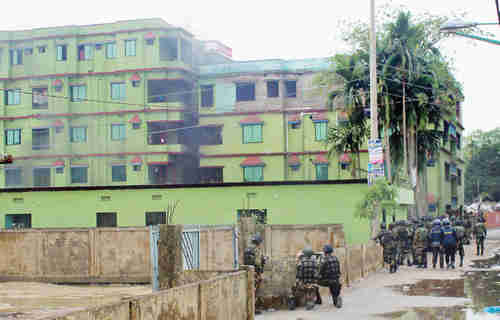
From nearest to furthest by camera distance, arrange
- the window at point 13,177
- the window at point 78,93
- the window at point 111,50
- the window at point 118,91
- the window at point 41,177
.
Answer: the window at point 118,91, the window at point 111,50, the window at point 78,93, the window at point 41,177, the window at point 13,177

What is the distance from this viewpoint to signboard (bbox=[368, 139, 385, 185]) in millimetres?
24625

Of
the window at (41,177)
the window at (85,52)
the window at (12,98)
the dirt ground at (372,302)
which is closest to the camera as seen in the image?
the dirt ground at (372,302)

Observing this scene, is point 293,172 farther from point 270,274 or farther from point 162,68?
point 270,274

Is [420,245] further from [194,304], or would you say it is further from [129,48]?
[129,48]

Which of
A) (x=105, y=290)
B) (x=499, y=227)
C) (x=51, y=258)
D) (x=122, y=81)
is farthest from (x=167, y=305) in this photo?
(x=499, y=227)

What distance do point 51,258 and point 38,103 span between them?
42573 millimetres

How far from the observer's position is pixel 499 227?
230 ft

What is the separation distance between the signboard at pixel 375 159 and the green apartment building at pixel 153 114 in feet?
97.5

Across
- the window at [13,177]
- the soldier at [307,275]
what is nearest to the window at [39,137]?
the window at [13,177]

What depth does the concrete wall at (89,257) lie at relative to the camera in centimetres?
2219

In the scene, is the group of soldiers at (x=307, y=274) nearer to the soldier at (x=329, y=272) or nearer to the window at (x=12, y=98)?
the soldier at (x=329, y=272)

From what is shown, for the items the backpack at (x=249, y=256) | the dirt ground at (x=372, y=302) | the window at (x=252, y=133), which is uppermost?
the window at (x=252, y=133)

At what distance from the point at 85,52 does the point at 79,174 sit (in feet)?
36.8

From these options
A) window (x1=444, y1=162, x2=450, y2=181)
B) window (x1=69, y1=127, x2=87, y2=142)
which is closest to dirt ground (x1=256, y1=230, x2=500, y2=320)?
window (x1=444, y1=162, x2=450, y2=181)
